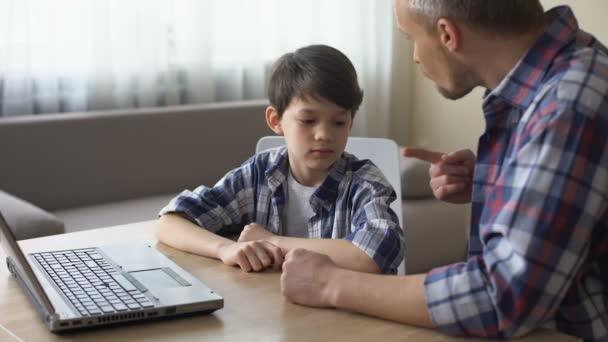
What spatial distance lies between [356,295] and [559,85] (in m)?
0.42

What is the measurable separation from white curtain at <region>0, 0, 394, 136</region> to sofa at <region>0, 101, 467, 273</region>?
233 millimetres

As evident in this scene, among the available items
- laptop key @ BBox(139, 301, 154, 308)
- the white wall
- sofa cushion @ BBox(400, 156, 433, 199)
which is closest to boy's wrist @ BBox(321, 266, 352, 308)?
laptop key @ BBox(139, 301, 154, 308)

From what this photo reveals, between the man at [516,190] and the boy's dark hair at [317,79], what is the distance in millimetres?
434

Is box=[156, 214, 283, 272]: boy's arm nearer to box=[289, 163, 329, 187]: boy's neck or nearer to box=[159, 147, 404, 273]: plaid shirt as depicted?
box=[159, 147, 404, 273]: plaid shirt

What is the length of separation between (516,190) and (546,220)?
60 mm

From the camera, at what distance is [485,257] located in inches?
46.8

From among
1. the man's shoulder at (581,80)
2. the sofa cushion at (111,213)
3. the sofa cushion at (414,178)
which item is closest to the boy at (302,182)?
the man's shoulder at (581,80)

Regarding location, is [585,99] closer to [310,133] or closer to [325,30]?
[310,133]

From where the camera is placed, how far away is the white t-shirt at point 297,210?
1.87 metres

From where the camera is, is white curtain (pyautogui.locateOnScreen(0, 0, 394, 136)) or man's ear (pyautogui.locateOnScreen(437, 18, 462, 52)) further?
white curtain (pyautogui.locateOnScreen(0, 0, 394, 136))

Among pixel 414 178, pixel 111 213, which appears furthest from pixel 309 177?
pixel 414 178

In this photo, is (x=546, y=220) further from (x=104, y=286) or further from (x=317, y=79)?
(x=317, y=79)

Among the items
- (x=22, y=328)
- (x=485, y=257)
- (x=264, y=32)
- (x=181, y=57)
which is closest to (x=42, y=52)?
(x=181, y=57)

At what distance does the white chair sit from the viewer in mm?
1980
